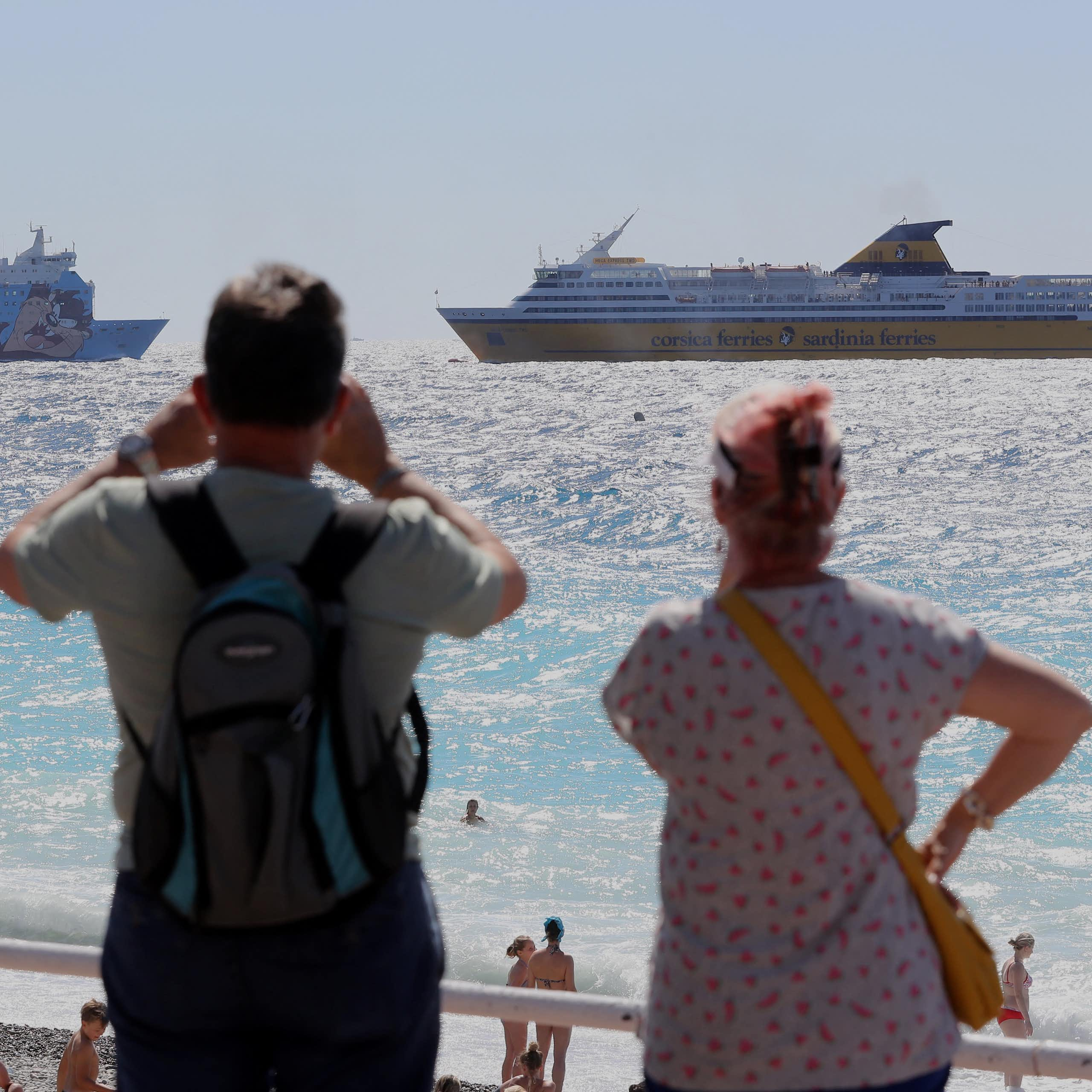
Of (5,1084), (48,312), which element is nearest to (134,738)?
(5,1084)

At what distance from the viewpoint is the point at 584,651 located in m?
20.6

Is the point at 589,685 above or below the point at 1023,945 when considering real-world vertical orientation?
above

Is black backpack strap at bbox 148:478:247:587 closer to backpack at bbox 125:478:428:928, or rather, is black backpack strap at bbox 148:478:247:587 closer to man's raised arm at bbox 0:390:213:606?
backpack at bbox 125:478:428:928

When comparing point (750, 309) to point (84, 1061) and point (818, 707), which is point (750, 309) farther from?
point (818, 707)

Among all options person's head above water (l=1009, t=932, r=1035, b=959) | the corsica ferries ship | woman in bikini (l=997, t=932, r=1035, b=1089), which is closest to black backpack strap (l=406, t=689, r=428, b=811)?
woman in bikini (l=997, t=932, r=1035, b=1089)

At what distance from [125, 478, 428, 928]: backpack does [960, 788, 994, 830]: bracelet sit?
60cm

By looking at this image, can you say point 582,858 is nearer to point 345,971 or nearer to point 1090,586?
point 345,971

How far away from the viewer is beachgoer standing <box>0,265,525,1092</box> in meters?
1.32

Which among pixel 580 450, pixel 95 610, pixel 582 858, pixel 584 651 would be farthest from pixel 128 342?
pixel 95 610

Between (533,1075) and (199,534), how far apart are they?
13.2 feet

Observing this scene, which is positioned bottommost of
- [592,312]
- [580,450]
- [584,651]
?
[584,651]

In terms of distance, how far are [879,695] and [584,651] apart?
761 inches

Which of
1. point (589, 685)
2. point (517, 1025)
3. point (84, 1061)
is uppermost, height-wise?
point (84, 1061)

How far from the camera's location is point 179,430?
1.51 m
